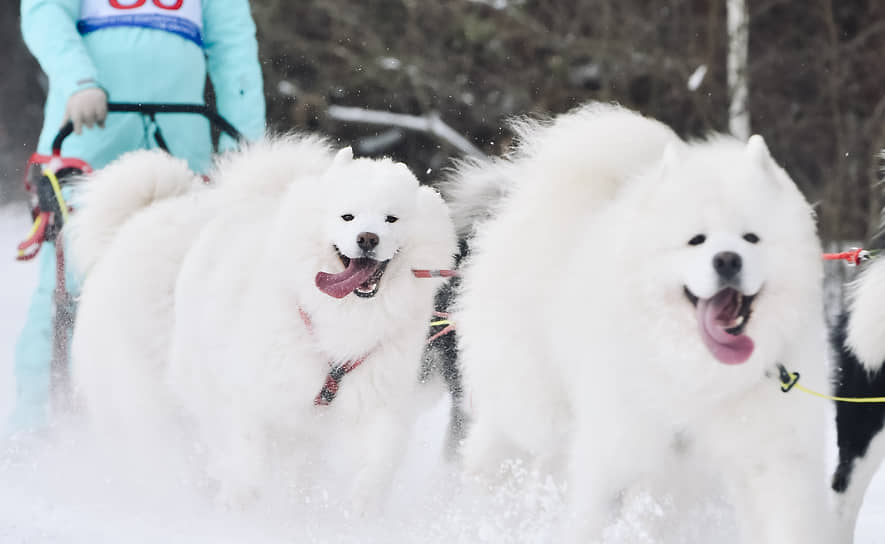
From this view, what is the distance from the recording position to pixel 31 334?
12.6 ft

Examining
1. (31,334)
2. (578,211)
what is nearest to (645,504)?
(578,211)

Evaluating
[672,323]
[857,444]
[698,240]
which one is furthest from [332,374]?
[857,444]

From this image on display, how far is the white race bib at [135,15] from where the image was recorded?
12.4 ft

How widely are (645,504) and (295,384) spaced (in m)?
1.01

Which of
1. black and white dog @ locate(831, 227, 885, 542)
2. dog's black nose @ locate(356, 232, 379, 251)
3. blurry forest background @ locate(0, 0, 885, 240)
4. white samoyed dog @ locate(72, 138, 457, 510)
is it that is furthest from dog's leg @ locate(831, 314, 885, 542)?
blurry forest background @ locate(0, 0, 885, 240)

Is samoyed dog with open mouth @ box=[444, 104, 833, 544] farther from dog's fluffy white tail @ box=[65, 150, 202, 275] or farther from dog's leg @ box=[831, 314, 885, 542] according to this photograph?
dog's fluffy white tail @ box=[65, 150, 202, 275]

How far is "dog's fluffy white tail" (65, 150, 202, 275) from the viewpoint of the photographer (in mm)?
3506

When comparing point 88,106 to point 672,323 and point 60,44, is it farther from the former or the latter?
point 672,323

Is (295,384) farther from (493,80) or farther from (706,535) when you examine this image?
(493,80)

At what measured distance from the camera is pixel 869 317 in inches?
104

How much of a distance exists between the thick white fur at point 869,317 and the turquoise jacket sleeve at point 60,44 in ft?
8.11

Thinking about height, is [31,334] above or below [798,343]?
below

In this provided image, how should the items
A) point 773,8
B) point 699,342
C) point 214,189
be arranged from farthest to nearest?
point 773,8 < point 214,189 < point 699,342

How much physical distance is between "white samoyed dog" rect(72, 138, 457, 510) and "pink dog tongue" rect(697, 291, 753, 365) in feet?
2.99
